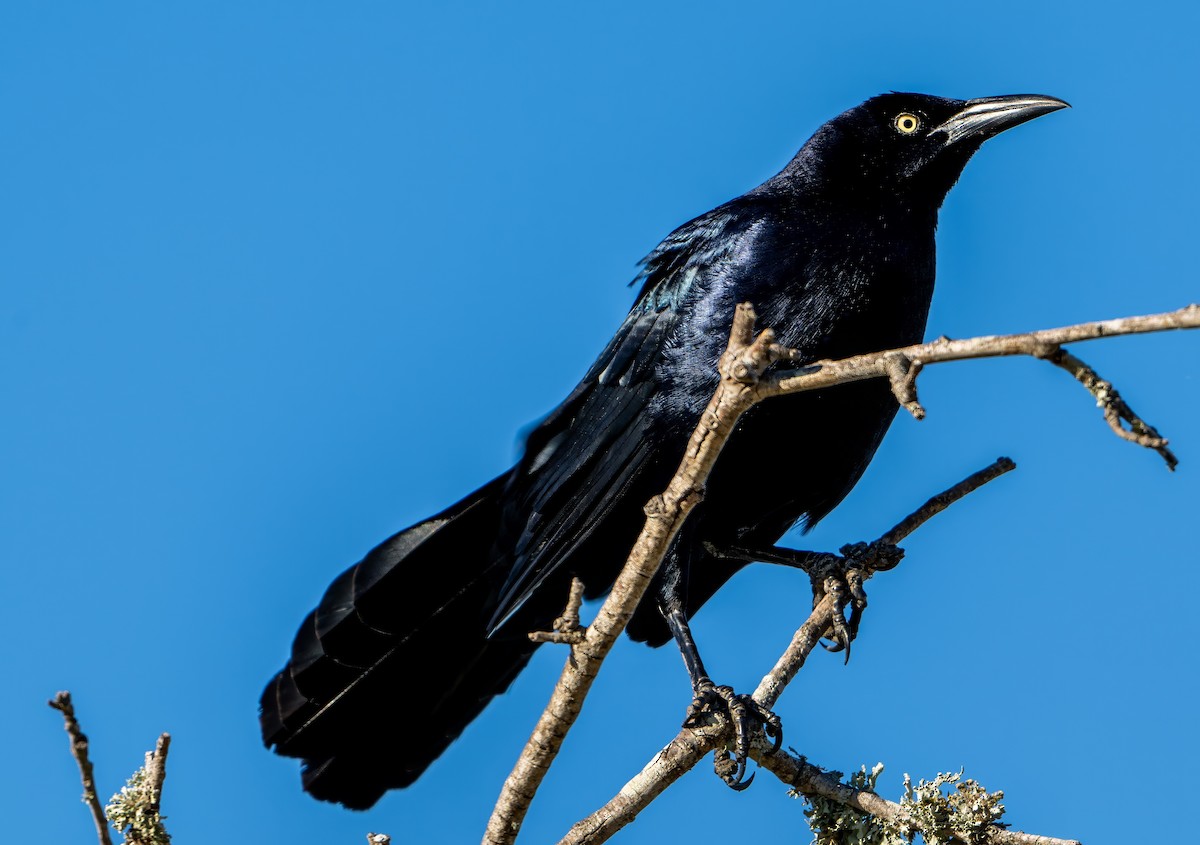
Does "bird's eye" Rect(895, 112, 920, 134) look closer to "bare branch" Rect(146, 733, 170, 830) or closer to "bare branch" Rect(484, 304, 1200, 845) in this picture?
"bare branch" Rect(484, 304, 1200, 845)

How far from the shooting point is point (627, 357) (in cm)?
627

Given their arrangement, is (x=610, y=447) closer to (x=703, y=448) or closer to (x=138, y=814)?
(x=703, y=448)

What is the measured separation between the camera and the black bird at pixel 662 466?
5.95 metres

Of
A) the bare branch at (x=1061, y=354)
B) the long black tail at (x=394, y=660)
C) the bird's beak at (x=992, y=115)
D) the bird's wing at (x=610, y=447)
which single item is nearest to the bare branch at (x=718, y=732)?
the bird's wing at (x=610, y=447)

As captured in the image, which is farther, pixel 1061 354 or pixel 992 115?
pixel 992 115

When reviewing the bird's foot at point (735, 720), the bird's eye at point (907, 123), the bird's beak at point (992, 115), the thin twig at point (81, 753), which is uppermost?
the bird's eye at point (907, 123)

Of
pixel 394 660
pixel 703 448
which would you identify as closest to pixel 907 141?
pixel 394 660

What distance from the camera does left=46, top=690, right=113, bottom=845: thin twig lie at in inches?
113

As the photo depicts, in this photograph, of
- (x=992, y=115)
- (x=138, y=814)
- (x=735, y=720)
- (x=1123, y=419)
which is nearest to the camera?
(x=1123, y=419)

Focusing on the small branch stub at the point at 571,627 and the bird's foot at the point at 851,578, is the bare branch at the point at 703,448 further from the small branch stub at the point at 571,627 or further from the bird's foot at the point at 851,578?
the bird's foot at the point at 851,578

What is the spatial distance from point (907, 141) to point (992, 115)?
0.44 m

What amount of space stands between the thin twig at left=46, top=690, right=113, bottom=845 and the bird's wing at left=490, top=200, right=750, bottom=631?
123 inches

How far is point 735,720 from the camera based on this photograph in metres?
4.96

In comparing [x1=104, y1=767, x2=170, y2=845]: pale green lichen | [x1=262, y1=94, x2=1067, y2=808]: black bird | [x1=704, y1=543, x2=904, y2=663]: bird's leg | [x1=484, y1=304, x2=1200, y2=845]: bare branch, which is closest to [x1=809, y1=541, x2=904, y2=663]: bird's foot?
[x1=704, y1=543, x2=904, y2=663]: bird's leg
